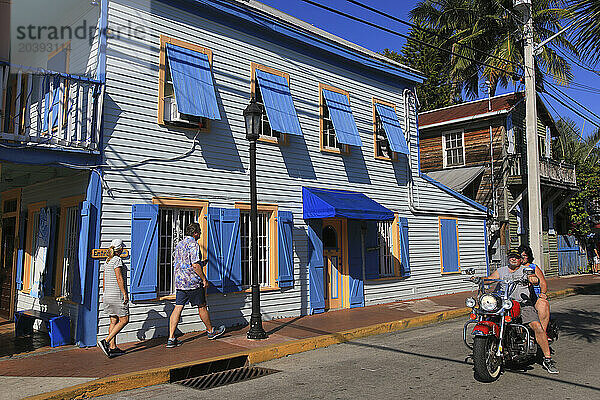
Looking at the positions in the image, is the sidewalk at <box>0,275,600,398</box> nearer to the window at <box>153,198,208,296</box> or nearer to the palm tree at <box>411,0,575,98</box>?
the window at <box>153,198,208,296</box>

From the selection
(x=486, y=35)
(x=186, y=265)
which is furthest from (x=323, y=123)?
(x=486, y=35)

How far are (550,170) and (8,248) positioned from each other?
20506 mm

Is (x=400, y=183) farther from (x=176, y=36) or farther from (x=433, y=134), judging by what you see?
(x=433, y=134)

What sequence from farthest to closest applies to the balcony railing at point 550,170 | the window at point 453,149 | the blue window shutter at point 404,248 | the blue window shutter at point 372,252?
1. the window at point 453,149
2. the balcony railing at point 550,170
3. the blue window shutter at point 404,248
4. the blue window shutter at point 372,252

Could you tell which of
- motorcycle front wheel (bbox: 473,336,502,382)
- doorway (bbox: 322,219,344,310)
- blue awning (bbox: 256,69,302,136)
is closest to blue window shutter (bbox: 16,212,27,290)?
blue awning (bbox: 256,69,302,136)

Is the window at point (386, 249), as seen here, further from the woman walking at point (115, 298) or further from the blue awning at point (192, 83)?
the woman walking at point (115, 298)

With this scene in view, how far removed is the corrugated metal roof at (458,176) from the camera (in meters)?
19.7

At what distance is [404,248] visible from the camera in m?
14.0

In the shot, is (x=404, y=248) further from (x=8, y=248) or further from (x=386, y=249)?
(x=8, y=248)

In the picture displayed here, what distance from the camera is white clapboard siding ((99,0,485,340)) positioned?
8.75 meters

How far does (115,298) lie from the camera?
24.3 ft

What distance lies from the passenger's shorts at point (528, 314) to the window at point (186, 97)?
6.38 metres

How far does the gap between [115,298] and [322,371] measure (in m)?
3.26

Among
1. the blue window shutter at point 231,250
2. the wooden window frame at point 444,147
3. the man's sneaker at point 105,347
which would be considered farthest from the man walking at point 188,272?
the wooden window frame at point 444,147
